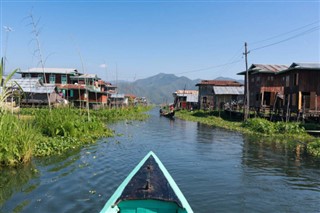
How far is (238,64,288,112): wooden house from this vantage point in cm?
3575

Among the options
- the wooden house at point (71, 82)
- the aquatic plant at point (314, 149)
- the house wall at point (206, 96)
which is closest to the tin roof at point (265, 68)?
the house wall at point (206, 96)

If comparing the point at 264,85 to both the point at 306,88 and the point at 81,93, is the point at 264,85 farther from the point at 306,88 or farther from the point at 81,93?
the point at 81,93

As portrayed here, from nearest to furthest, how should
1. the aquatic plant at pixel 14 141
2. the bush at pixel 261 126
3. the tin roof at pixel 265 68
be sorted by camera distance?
the aquatic plant at pixel 14 141, the bush at pixel 261 126, the tin roof at pixel 265 68

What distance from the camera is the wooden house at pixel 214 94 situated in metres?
50.5

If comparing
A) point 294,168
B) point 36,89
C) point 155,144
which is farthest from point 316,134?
point 36,89

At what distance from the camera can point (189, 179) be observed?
10.0m

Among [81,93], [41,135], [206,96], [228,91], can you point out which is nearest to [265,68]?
[228,91]

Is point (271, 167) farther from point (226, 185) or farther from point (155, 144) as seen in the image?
point (155, 144)

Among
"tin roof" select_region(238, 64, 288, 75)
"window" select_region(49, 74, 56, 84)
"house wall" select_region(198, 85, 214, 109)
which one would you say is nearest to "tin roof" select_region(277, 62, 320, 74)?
"tin roof" select_region(238, 64, 288, 75)

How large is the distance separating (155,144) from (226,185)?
28.1 ft

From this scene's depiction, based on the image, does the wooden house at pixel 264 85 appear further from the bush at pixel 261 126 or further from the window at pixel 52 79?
the window at pixel 52 79

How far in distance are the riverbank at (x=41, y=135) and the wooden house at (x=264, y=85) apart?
77.5ft

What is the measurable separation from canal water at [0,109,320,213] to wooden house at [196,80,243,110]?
114 feet

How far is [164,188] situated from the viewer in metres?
5.72
